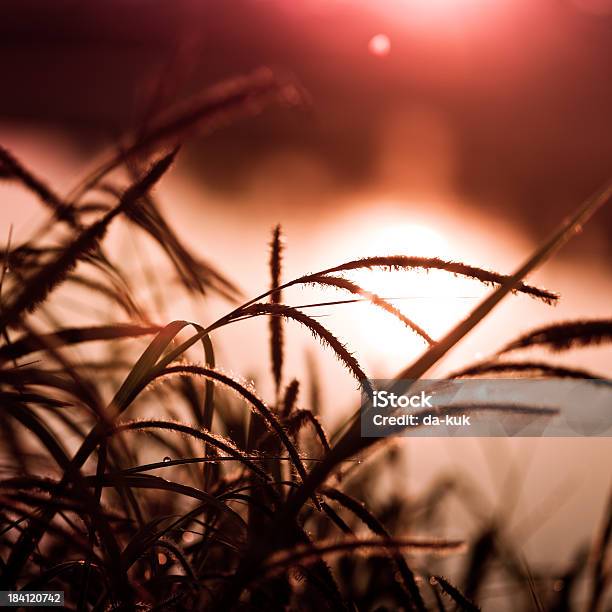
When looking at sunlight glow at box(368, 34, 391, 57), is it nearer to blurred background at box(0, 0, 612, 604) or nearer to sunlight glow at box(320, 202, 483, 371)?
blurred background at box(0, 0, 612, 604)

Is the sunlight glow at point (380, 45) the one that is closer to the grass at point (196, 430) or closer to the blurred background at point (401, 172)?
the blurred background at point (401, 172)

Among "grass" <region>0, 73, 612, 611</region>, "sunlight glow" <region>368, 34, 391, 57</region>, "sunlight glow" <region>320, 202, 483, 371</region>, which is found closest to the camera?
"grass" <region>0, 73, 612, 611</region>

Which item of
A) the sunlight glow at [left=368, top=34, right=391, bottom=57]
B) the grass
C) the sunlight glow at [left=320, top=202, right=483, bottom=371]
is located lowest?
the grass

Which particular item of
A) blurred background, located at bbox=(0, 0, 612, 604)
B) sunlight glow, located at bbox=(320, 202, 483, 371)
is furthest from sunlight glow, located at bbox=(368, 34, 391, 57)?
sunlight glow, located at bbox=(320, 202, 483, 371)

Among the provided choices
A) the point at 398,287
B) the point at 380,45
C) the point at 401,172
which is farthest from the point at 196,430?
the point at 380,45

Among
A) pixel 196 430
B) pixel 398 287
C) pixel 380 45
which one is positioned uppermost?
pixel 380 45

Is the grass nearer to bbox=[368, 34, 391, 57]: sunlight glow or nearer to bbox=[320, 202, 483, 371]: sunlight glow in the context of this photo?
bbox=[320, 202, 483, 371]: sunlight glow

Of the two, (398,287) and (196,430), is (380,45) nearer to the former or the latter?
(398,287)

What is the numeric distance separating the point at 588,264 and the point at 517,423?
3742mm

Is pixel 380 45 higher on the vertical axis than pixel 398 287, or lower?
higher

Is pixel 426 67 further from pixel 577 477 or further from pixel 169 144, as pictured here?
pixel 169 144

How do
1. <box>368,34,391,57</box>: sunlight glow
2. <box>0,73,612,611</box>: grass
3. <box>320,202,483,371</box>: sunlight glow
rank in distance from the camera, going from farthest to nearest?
<box>368,34,391,57</box>: sunlight glow
<box>320,202,483,371</box>: sunlight glow
<box>0,73,612,611</box>: grass

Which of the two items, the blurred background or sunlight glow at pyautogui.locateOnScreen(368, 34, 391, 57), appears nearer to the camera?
the blurred background

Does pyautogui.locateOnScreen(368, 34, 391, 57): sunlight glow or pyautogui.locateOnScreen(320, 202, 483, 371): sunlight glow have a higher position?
pyautogui.locateOnScreen(368, 34, 391, 57): sunlight glow
